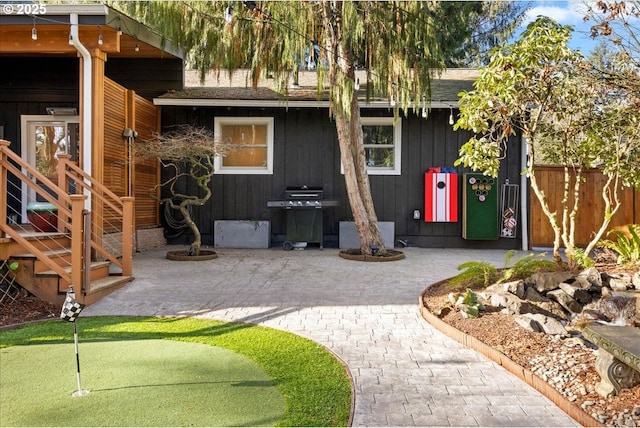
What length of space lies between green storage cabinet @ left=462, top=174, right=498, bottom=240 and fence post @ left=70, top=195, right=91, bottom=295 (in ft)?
24.7

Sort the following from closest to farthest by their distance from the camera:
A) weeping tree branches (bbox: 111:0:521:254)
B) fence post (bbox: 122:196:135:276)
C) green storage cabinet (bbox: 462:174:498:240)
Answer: fence post (bbox: 122:196:135:276), weeping tree branches (bbox: 111:0:521:254), green storage cabinet (bbox: 462:174:498:240)

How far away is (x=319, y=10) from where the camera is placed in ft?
24.9

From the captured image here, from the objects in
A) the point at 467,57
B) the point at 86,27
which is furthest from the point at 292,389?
the point at 467,57

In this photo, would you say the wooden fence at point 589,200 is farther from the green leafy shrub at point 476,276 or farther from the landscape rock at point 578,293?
the landscape rock at point 578,293

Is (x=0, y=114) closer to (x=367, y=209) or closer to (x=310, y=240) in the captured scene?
(x=310, y=240)

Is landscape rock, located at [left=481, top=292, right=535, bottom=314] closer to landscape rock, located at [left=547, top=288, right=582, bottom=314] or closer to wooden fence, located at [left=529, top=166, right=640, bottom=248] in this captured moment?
landscape rock, located at [left=547, top=288, right=582, bottom=314]

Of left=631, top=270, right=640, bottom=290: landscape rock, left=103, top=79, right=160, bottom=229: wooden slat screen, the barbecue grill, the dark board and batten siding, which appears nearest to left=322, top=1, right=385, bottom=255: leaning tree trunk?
the barbecue grill

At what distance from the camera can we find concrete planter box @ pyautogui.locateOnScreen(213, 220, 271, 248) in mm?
10000

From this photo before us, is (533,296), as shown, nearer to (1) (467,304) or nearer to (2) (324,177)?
(1) (467,304)

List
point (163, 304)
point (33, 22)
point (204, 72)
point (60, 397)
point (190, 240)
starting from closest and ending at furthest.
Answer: point (60, 397) → point (163, 304) → point (33, 22) → point (204, 72) → point (190, 240)

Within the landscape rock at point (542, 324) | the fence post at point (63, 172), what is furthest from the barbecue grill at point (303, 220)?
the landscape rock at point (542, 324)

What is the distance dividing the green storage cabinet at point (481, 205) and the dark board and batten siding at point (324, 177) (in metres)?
0.41

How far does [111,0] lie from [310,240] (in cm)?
657

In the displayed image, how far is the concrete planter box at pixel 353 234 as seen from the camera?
10.0 metres
